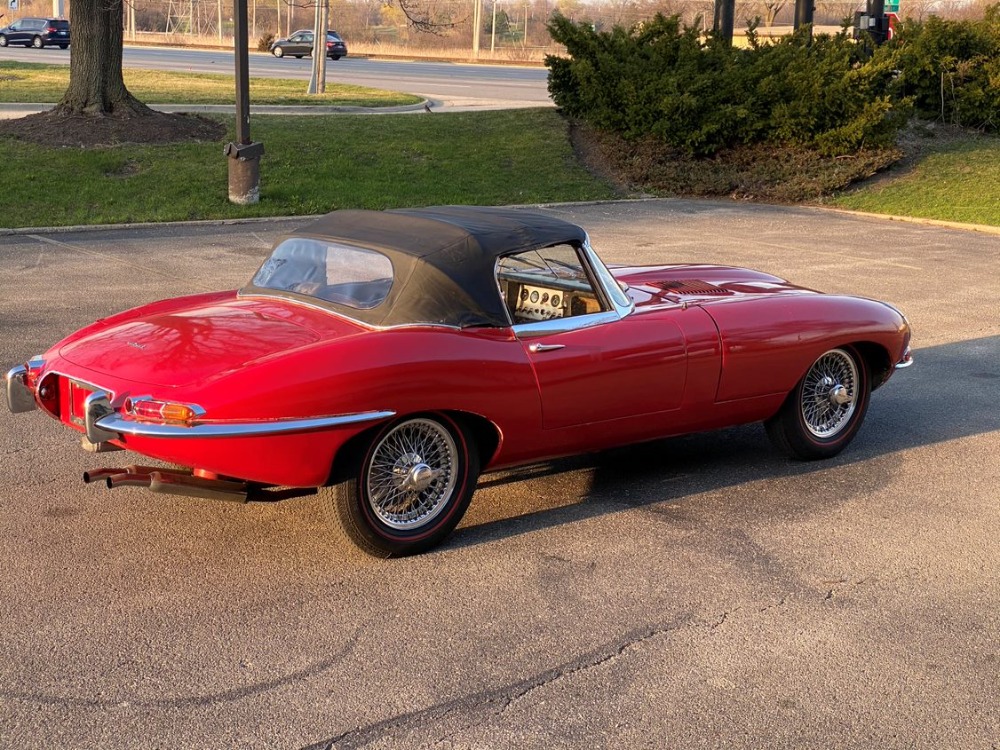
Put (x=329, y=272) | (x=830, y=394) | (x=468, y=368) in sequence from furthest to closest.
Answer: (x=830, y=394), (x=329, y=272), (x=468, y=368)

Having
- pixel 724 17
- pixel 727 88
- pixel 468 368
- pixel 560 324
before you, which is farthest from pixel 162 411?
pixel 724 17

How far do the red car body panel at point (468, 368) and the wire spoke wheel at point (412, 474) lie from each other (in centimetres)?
16

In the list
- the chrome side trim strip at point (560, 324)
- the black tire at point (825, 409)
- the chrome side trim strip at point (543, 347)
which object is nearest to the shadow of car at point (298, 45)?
the black tire at point (825, 409)

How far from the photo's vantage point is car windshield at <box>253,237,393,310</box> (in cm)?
543

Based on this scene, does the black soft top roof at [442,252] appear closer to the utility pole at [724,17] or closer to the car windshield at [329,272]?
the car windshield at [329,272]

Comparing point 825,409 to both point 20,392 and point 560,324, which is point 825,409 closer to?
point 560,324

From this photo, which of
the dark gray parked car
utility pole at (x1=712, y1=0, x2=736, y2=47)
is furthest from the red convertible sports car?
the dark gray parked car

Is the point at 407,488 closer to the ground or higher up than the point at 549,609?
higher up

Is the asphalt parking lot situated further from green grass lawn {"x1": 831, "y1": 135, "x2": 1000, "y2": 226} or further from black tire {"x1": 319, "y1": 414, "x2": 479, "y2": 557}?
green grass lawn {"x1": 831, "y1": 135, "x2": 1000, "y2": 226}

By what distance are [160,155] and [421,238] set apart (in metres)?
13.4

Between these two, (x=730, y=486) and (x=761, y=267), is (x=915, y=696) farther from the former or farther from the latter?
(x=761, y=267)

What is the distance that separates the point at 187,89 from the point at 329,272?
940 inches

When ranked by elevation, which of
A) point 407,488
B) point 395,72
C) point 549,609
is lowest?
point 549,609

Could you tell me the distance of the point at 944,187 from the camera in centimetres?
2025
